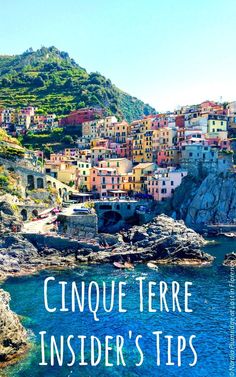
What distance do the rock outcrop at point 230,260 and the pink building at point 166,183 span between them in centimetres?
2754

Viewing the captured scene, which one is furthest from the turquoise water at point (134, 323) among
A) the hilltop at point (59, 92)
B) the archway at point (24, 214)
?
the hilltop at point (59, 92)

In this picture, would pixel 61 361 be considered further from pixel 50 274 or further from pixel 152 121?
pixel 152 121

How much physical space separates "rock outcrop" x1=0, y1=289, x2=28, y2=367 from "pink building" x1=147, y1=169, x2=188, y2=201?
5580 cm

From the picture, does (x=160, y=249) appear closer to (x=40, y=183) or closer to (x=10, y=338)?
(x=40, y=183)

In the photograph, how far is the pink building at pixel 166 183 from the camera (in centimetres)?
8988

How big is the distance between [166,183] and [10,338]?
5888 cm

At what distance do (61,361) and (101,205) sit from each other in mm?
51993

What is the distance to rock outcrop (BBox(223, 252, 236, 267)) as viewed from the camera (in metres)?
62.5

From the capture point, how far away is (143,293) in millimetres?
50531

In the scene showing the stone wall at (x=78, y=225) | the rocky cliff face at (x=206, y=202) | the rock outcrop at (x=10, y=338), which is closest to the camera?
the rock outcrop at (x=10, y=338)

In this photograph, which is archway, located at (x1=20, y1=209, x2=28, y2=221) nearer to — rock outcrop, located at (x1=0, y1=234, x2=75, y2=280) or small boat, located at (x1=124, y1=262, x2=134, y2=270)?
rock outcrop, located at (x1=0, y1=234, x2=75, y2=280)

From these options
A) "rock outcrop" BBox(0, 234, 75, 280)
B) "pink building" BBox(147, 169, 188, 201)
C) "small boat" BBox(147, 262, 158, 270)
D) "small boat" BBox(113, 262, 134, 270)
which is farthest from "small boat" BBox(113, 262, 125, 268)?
"pink building" BBox(147, 169, 188, 201)

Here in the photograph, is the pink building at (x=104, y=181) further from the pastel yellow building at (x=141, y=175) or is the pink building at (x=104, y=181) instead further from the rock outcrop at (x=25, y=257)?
the rock outcrop at (x=25, y=257)

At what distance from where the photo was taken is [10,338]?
35.0 meters
